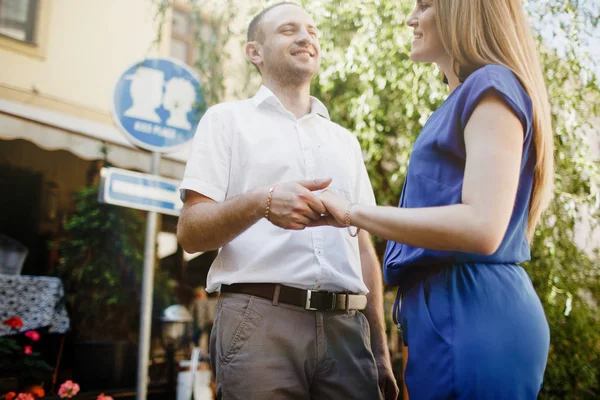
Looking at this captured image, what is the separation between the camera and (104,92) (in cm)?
526

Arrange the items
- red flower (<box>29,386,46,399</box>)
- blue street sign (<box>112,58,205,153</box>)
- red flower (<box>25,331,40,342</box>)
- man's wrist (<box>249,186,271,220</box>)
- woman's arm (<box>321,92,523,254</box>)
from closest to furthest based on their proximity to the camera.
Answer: woman's arm (<box>321,92,523,254</box>), man's wrist (<box>249,186,271,220</box>), blue street sign (<box>112,58,205,153</box>), red flower (<box>29,386,46,399</box>), red flower (<box>25,331,40,342</box>)

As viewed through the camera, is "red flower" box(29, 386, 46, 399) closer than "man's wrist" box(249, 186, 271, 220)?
No

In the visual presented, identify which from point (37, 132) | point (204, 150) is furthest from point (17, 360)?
point (204, 150)

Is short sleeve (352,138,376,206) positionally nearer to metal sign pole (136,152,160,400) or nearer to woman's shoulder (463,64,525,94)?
woman's shoulder (463,64,525,94)

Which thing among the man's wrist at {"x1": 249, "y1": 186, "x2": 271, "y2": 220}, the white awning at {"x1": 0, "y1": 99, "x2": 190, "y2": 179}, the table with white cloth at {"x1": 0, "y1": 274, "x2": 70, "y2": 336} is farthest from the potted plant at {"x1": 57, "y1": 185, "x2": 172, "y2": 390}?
the man's wrist at {"x1": 249, "y1": 186, "x2": 271, "y2": 220}

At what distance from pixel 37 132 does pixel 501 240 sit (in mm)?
3945

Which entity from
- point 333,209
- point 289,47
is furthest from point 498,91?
point 289,47

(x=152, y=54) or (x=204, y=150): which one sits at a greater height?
(x=152, y=54)

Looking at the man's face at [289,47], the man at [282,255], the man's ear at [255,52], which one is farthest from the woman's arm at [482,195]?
the man's ear at [255,52]

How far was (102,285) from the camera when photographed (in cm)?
483

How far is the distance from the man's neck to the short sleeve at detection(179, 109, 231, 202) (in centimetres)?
33

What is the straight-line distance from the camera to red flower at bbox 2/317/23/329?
3923 millimetres

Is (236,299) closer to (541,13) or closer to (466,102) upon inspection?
(466,102)

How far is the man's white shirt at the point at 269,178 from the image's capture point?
2.02m
